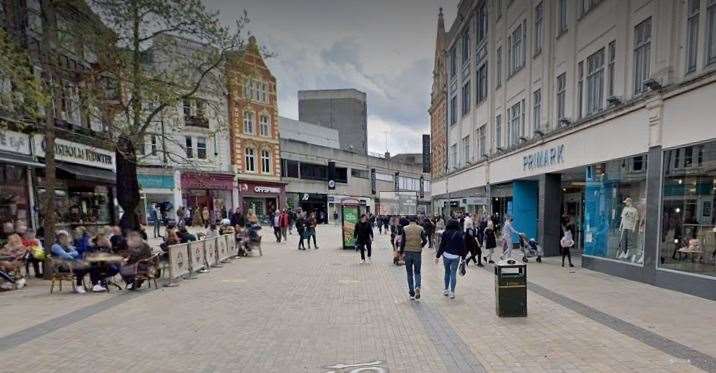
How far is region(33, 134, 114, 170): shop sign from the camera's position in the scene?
42.9ft

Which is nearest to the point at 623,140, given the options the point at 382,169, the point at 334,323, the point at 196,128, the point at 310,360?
the point at 334,323

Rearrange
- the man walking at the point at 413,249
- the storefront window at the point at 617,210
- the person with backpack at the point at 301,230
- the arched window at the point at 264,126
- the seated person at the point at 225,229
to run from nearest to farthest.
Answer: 1. the man walking at the point at 413,249
2. the storefront window at the point at 617,210
3. the seated person at the point at 225,229
4. the person with backpack at the point at 301,230
5. the arched window at the point at 264,126

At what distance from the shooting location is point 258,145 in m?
34.3

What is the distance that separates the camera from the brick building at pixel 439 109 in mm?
31328

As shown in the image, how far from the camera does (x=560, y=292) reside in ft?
25.3

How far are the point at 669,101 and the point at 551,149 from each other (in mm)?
5265

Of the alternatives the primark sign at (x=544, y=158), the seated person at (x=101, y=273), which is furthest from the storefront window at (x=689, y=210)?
the seated person at (x=101, y=273)

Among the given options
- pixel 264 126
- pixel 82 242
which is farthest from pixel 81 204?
pixel 264 126

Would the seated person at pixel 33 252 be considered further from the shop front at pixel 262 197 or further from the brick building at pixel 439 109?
the brick building at pixel 439 109

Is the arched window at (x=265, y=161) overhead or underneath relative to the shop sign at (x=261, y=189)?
overhead

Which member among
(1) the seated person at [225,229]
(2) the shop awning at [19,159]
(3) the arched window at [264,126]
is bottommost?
(1) the seated person at [225,229]

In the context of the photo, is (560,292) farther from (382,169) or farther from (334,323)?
(382,169)

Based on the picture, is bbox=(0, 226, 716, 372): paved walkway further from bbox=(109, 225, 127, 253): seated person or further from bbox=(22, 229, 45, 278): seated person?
bbox=(109, 225, 127, 253): seated person

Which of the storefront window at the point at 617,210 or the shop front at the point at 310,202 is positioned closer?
the storefront window at the point at 617,210
